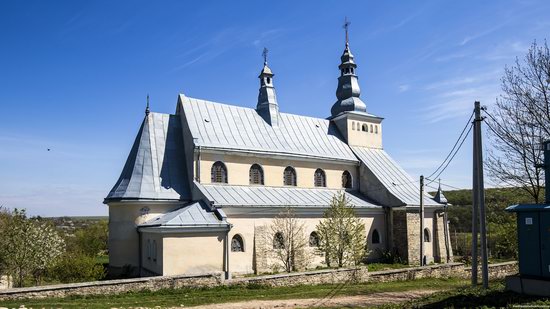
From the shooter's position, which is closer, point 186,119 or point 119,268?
point 119,268

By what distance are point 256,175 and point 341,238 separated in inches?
286

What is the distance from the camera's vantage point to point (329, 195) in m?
30.6

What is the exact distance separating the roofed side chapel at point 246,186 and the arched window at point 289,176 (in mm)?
73

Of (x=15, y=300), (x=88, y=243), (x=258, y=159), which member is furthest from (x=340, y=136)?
(x=15, y=300)

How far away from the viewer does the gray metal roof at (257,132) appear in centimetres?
2777

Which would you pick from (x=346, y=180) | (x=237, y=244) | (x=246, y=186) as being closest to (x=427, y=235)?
(x=346, y=180)

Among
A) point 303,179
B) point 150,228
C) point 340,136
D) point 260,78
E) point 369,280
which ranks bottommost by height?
point 369,280

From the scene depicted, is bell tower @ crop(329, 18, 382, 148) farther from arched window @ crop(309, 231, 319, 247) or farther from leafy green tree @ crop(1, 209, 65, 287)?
leafy green tree @ crop(1, 209, 65, 287)

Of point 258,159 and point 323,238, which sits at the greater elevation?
point 258,159

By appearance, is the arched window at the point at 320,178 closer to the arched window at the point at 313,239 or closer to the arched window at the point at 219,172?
the arched window at the point at 313,239

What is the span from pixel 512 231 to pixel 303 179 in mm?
13842

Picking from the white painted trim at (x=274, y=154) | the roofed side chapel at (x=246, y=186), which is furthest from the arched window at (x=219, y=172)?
the white painted trim at (x=274, y=154)

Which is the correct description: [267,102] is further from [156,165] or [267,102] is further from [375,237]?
[375,237]

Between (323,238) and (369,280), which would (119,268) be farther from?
(369,280)
